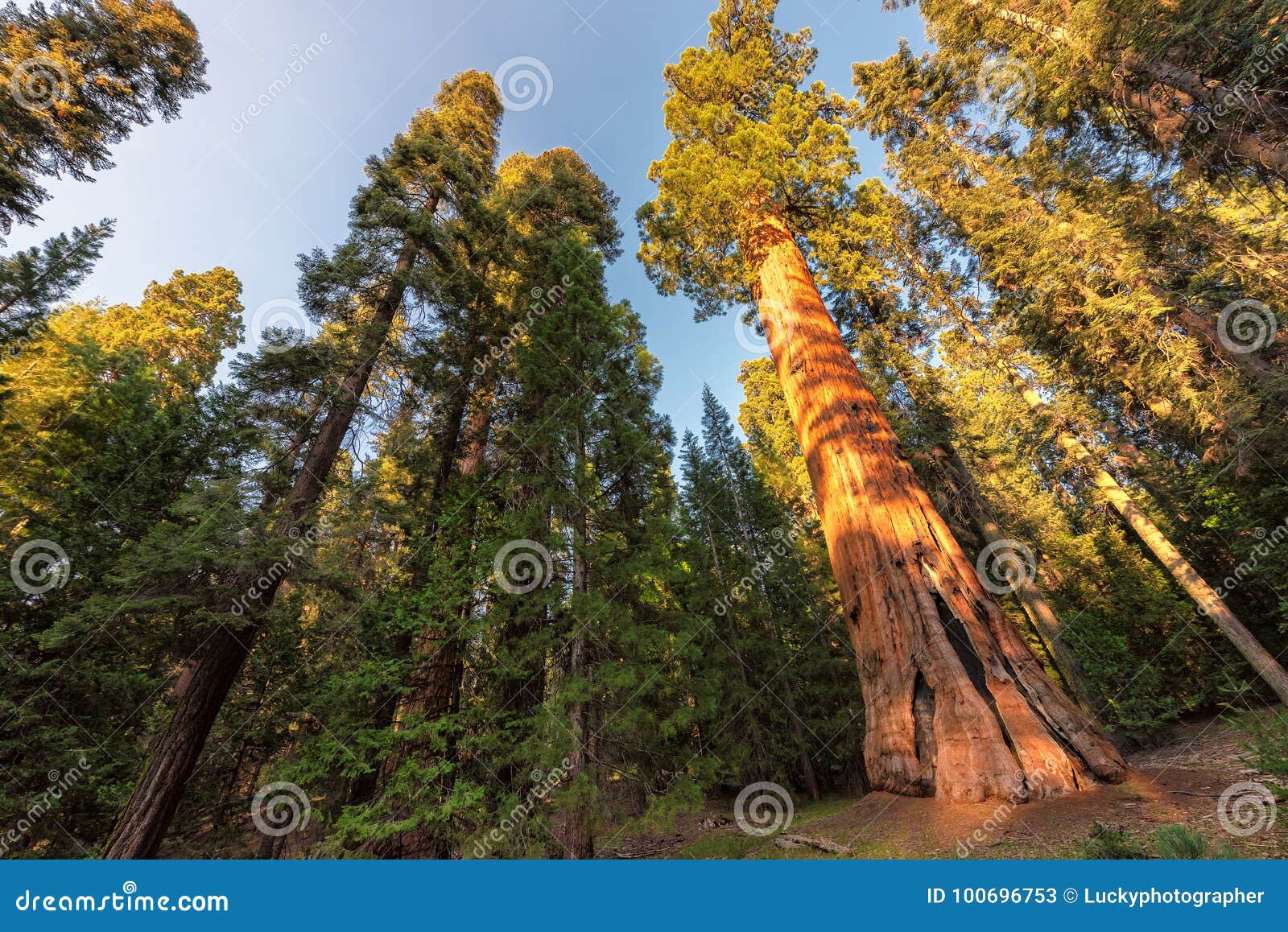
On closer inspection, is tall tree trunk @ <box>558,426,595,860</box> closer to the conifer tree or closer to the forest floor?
the forest floor

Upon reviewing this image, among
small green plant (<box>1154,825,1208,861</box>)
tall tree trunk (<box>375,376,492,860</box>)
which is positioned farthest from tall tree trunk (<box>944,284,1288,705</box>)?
tall tree trunk (<box>375,376,492,860</box>)

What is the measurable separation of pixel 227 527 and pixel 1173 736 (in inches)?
793

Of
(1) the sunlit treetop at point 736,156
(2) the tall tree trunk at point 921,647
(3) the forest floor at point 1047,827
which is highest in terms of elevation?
(1) the sunlit treetop at point 736,156

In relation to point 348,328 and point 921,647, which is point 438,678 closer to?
point 348,328

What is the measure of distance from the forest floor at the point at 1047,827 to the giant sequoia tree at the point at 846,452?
0.70 feet

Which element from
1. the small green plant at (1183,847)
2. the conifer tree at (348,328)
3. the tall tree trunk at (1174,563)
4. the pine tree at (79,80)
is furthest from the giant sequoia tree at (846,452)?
the pine tree at (79,80)

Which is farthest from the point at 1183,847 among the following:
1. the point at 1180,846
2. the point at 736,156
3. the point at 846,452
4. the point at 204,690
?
the point at 736,156

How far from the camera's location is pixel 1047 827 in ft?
10.2

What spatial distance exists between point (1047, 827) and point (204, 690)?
30.1ft

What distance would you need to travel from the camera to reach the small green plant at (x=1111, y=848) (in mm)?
2443

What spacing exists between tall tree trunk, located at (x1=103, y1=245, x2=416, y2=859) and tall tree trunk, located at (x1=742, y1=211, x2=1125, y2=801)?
7.34 m

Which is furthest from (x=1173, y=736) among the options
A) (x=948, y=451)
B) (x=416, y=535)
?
(x=416, y=535)

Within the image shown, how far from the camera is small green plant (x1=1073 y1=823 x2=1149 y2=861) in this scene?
2443 mm

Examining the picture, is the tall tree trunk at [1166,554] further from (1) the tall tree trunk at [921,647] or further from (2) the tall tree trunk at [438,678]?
(2) the tall tree trunk at [438,678]
